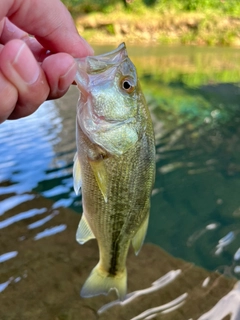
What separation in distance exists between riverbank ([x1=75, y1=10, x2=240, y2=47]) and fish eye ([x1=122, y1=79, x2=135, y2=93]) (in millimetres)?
15012

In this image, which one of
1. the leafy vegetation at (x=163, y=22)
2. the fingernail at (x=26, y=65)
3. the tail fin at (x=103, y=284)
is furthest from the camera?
the leafy vegetation at (x=163, y=22)

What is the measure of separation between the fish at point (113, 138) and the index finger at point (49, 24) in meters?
0.11

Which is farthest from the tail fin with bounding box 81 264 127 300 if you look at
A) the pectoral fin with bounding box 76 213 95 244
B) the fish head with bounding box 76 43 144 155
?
the fish head with bounding box 76 43 144 155

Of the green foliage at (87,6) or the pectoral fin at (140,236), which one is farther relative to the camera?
the green foliage at (87,6)

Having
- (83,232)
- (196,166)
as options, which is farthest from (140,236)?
(196,166)

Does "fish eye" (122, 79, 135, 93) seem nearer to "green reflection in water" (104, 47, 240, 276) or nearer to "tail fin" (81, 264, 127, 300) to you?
"tail fin" (81, 264, 127, 300)

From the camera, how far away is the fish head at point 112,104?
1.50 metres

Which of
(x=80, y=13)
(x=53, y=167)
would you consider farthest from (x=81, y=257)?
(x=80, y=13)

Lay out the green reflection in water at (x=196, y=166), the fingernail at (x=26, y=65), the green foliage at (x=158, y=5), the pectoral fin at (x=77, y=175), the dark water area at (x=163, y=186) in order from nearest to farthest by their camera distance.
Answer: the fingernail at (x=26, y=65)
the pectoral fin at (x=77, y=175)
the dark water area at (x=163, y=186)
the green reflection in water at (x=196, y=166)
the green foliage at (x=158, y=5)

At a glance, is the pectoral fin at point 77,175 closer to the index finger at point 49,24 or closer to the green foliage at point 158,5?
the index finger at point 49,24

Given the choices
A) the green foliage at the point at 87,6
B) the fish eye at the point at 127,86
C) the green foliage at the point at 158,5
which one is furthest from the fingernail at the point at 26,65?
the green foliage at the point at 87,6

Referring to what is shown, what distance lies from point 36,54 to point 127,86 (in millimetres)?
391

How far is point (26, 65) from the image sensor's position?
4.09ft

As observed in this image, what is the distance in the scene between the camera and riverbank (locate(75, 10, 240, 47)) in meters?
16.1
